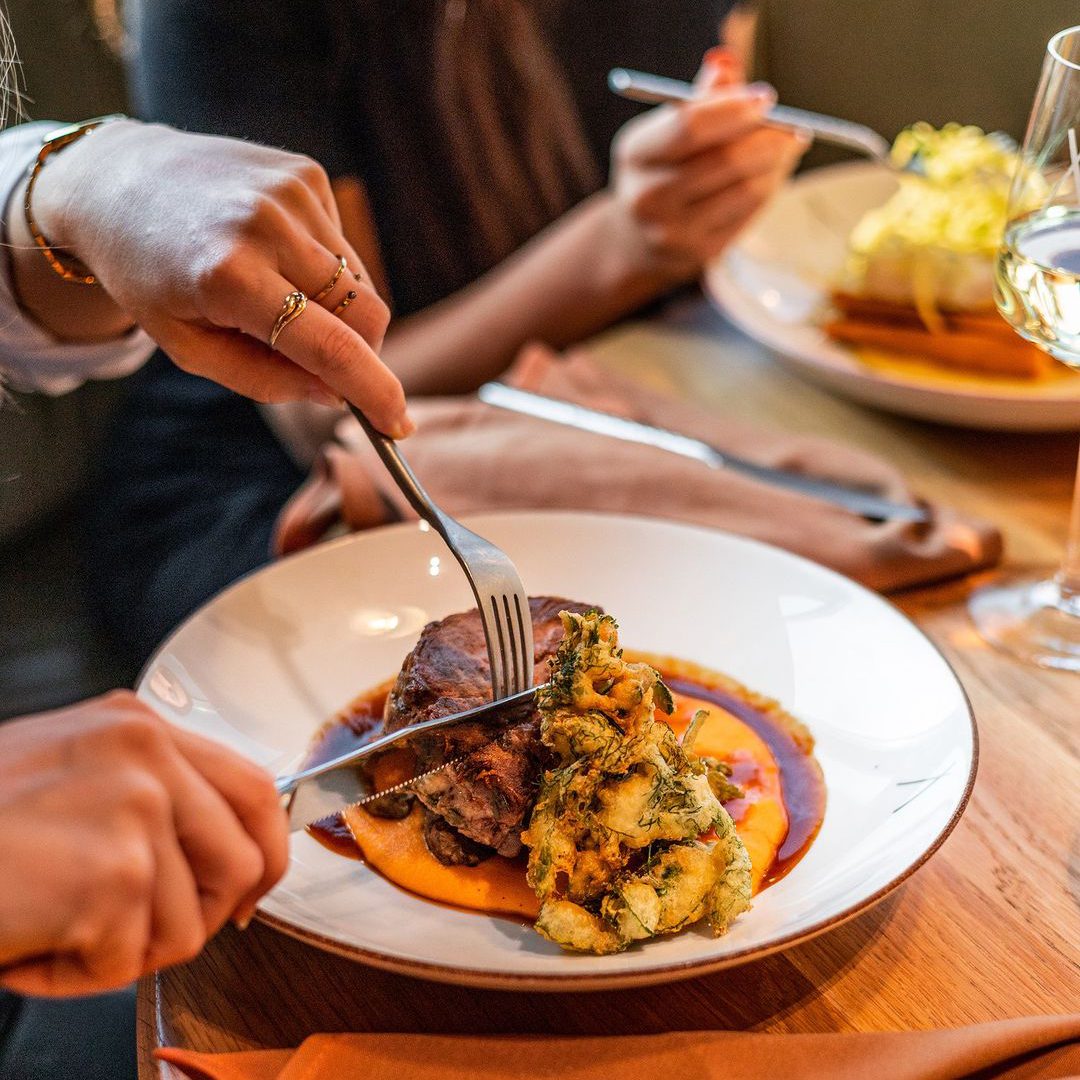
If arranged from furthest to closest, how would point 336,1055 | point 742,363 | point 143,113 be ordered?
point 143,113
point 742,363
point 336,1055

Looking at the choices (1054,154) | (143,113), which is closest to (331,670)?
(1054,154)

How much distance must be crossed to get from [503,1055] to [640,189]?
56.9 inches

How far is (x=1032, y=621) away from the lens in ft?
3.81

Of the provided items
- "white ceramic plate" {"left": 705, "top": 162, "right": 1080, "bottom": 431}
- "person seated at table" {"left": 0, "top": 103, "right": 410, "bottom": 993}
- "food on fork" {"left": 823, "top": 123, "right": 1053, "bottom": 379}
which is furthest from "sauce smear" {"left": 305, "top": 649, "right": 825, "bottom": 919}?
"food on fork" {"left": 823, "top": 123, "right": 1053, "bottom": 379}

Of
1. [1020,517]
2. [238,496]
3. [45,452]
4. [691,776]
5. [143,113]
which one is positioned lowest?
[45,452]

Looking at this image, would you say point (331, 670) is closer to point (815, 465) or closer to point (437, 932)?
point (437, 932)

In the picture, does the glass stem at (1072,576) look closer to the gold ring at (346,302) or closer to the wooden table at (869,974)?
the wooden table at (869,974)

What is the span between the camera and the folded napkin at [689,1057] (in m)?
0.70

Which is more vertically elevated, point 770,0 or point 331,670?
point 770,0

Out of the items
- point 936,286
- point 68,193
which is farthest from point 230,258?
point 936,286

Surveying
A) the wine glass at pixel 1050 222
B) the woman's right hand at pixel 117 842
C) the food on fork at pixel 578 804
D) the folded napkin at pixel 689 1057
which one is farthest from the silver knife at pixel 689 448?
the woman's right hand at pixel 117 842

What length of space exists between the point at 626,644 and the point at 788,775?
241 millimetres

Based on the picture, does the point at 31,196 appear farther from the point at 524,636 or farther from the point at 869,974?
the point at 869,974

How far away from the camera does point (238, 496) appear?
1.84 meters
